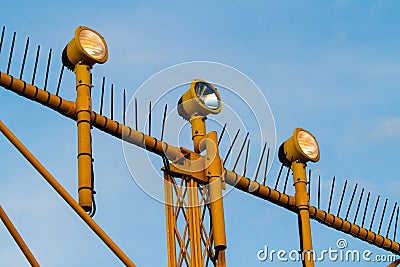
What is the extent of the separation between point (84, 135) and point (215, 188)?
336 centimetres

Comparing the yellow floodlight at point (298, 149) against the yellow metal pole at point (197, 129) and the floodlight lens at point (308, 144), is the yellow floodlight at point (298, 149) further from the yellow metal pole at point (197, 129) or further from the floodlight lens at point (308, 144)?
the yellow metal pole at point (197, 129)

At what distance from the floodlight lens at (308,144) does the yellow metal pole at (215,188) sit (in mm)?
4150

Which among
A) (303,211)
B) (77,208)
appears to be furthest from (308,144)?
(77,208)

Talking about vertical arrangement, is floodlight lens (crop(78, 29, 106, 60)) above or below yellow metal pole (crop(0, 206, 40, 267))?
above

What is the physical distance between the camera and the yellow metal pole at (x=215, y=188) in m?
22.8

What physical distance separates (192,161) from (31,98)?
395cm

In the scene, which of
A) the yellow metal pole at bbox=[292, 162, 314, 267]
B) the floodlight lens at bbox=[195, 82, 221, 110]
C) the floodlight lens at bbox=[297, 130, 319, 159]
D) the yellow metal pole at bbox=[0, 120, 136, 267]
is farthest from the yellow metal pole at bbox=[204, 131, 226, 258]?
the floodlight lens at bbox=[297, 130, 319, 159]

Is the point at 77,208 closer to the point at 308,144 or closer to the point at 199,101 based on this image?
the point at 199,101

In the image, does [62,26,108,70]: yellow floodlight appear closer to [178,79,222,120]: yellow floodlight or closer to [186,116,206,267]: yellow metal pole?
[178,79,222,120]: yellow floodlight

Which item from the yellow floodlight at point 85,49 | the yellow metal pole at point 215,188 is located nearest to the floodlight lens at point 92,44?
the yellow floodlight at point 85,49

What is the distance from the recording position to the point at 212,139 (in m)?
24.0

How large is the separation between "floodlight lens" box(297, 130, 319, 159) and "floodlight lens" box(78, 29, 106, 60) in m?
6.72

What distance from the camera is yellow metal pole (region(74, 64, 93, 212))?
20.8 metres

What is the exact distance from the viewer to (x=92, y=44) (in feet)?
75.2
